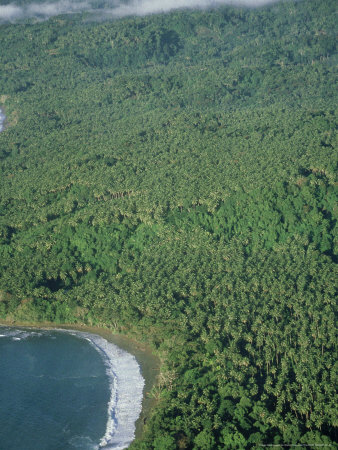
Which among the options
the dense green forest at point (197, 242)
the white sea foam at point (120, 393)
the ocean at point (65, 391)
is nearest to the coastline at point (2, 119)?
the dense green forest at point (197, 242)

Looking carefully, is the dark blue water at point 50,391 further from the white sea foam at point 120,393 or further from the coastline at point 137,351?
the coastline at point 137,351

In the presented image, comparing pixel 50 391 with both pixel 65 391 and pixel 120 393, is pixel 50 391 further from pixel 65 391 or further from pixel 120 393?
pixel 120 393

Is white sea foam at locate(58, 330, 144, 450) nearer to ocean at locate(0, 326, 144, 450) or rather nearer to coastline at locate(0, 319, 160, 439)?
ocean at locate(0, 326, 144, 450)

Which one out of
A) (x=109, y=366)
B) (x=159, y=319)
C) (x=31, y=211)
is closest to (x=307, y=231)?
(x=159, y=319)

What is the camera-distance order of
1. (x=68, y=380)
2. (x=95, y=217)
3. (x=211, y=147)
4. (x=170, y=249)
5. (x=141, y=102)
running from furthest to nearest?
(x=141, y=102) → (x=211, y=147) → (x=95, y=217) → (x=170, y=249) → (x=68, y=380)

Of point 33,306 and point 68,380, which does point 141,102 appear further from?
point 68,380

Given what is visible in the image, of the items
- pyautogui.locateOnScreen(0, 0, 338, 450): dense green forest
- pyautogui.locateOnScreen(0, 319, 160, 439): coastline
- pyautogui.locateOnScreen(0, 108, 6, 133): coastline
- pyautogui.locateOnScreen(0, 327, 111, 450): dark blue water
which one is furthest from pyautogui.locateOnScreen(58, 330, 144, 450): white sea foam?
pyautogui.locateOnScreen(0, 108, 6, 133): coastline
